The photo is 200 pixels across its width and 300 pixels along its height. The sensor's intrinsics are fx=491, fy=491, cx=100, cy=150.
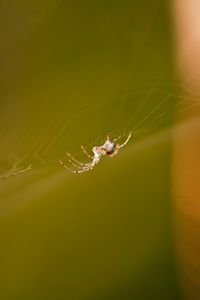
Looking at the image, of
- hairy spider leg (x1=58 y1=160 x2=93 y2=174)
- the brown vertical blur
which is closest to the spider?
hairy spider leg (x1=58 y1=160 x2=93 y2=174)

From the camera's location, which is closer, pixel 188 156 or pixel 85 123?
pixel 85 123

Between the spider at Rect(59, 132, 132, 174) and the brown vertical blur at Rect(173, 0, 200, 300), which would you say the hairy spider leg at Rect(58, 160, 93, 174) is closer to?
the spider at Rect(59, 132, 132, 174)

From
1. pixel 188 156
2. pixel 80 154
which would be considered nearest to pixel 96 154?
pixel 80 154

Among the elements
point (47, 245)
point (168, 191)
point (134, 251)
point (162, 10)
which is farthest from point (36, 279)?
point (162, 10)

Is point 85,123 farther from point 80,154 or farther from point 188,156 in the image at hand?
point 188,156

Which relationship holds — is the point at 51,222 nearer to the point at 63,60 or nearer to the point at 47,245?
the point at 47,245

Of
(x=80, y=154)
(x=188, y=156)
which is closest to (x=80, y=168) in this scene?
(x=80, y=154)

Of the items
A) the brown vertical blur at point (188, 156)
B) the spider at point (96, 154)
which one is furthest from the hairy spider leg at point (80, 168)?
the brown vertical blur at point (188, 156)
